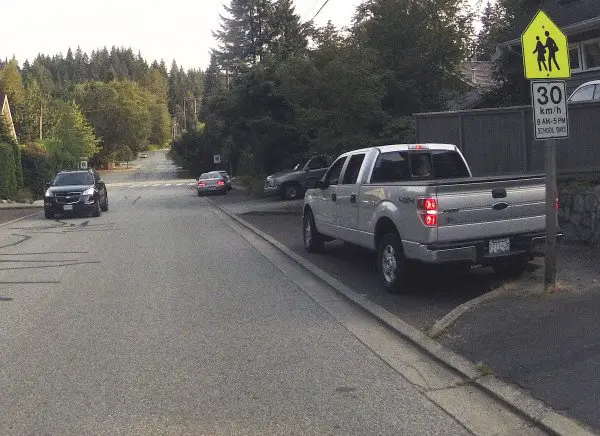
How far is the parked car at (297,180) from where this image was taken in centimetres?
2795

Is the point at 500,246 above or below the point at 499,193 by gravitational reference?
below

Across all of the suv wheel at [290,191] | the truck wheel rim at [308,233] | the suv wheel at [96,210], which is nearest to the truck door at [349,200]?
the truck wheel rim at [308,233]

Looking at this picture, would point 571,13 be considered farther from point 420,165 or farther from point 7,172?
point 7,172

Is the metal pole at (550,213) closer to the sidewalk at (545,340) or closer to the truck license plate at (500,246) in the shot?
the sidewalk at (545,340)

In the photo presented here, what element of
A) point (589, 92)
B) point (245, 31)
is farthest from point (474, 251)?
point (245, 31)

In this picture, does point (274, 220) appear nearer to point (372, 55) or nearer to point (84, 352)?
point (372, 55)

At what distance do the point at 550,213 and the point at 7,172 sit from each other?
34901 millimetres

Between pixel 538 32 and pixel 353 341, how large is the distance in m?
3.97

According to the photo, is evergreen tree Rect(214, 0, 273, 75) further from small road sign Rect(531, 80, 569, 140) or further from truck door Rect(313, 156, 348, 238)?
small road sign Rect(531, 80, 569, 140)

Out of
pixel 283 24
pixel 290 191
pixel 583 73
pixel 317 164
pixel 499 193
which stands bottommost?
pixel 290 191

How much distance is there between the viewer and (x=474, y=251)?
316 inches

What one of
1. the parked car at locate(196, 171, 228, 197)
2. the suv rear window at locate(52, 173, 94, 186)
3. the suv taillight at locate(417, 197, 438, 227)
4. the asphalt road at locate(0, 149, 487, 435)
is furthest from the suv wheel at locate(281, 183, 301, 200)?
the suv taillight at locate(417, 197, 438, 227)

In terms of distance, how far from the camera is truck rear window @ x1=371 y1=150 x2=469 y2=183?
33.1 ft

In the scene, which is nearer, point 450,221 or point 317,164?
point 450,221
